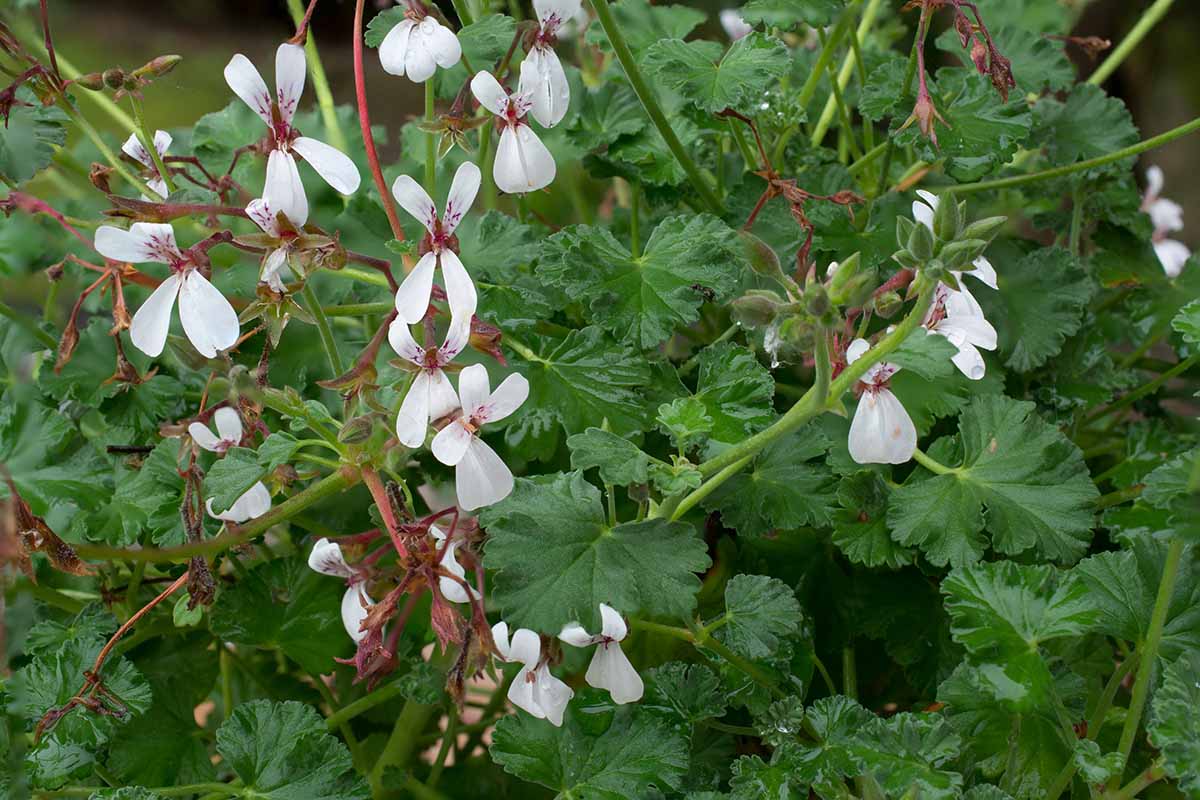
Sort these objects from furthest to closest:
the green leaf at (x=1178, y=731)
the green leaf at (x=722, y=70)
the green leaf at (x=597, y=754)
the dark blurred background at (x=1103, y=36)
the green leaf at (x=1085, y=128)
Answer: the dark blurred background at (x=1103, y=36) < the green leaf at (x=1085, y=128) < the green leaf at (x=722, y=70) < the green leaf at (x=597, y=754) < the green leaf at (x=1178, y=731)

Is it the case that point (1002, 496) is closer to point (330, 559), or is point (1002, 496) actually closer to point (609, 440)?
point (609, 440)

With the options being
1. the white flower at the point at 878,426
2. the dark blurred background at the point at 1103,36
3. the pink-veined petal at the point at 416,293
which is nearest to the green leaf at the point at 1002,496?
the white flower at the point at 878,426

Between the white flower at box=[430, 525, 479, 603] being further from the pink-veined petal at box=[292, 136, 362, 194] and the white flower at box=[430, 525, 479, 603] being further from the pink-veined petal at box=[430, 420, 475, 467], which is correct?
the pink-veined petal at box=[292, 136, 362, 194]

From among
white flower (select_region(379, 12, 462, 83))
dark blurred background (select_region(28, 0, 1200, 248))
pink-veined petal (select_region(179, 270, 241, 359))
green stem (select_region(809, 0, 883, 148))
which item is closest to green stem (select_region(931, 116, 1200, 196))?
green stem (select_region(809, 0, 883, 148))

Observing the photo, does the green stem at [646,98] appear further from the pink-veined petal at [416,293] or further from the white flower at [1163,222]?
the white flower at [1163,222]

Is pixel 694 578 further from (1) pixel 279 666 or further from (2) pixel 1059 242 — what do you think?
(2) pixel 1059 242

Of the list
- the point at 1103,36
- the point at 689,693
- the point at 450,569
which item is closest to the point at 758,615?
the point at 689,693

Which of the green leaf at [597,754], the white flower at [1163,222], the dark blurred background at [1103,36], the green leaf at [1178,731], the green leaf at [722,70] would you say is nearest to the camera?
the green leaf at [1178,731]
